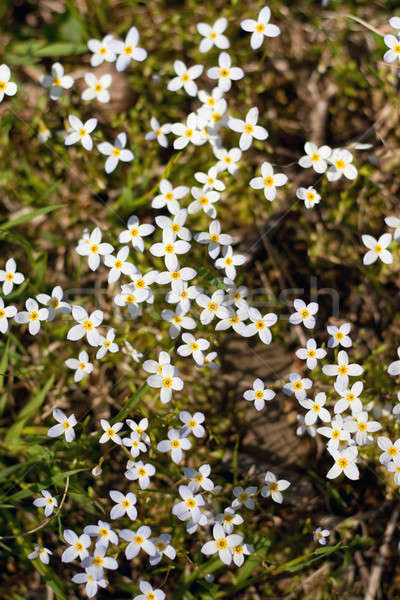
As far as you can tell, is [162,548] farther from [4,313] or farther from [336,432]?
[4,313]

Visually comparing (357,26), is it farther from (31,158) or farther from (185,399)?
(185,399)

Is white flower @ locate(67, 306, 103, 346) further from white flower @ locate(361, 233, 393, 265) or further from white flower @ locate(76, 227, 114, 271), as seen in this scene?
white flower @ locate(361, 233, 393, 265)

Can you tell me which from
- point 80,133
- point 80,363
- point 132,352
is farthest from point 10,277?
point 80,133

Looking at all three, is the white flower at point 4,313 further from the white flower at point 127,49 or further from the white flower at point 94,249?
the white flower at point 127,49

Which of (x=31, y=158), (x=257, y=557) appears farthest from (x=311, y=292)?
(x=31, y=158)

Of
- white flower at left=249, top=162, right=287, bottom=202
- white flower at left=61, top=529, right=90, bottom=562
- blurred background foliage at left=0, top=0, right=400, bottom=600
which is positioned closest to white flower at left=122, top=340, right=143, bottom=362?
blurred background foliage at left=0, top=0, right=400, bottom=600

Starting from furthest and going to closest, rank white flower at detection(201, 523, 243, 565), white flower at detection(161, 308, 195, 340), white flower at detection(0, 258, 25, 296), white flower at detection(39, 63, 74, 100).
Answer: white flower at detection(39, 63, 74, 100), white flower at detection(0, 258, 25, 296), white flower at detection(161, 308, 195, 340), white flower at detection(201, 523, 243, 565)
